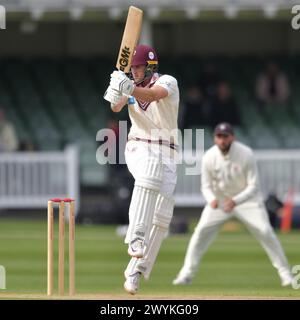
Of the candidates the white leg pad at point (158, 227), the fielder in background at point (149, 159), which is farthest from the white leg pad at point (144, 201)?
the white leg pad at point (158, 227)

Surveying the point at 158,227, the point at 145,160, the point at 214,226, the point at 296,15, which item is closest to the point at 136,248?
the point at 158,227

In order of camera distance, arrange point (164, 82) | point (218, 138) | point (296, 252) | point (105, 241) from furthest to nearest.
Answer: point (105, 241)
point (296, 252)
point (218, 138)
point (164, 82)

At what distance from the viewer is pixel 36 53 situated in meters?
25.0

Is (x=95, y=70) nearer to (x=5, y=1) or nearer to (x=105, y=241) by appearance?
(x=5, y=1)

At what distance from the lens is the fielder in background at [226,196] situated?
536 inches

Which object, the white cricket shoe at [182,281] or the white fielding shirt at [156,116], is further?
the white cricket shoe at [182,281]

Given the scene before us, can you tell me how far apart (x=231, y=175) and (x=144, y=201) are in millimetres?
3797

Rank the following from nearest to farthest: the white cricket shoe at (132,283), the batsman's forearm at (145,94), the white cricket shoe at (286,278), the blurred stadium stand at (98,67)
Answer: the batsman's forearm at (145,94), the white cricket shoe at (132,283), the white cricket shoe at (286,278), the blurred stadium stand at (98,67)

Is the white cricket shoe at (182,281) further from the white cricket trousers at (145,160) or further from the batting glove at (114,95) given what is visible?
the batting glove at (114,95)

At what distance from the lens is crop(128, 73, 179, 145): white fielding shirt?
33.9 feet

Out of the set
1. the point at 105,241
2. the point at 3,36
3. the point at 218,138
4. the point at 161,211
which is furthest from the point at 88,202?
the point at 161,211

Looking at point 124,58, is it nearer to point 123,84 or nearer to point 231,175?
point 123,84

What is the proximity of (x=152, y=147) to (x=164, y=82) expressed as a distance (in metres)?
0.52

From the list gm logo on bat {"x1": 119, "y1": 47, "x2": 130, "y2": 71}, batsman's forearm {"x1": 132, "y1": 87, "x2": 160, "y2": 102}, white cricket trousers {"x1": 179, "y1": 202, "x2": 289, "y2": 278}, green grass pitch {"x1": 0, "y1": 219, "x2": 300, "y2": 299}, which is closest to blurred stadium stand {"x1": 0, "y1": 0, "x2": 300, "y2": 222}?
green grass pitch {"x1": 0, "y1": 219, "x2": 300, "y2": 299}
